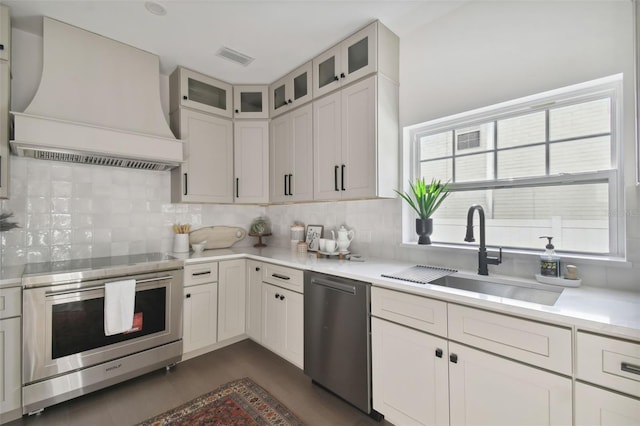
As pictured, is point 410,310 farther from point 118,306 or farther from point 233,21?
point 233,21

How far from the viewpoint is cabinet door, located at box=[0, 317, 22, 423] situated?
172 centimetres

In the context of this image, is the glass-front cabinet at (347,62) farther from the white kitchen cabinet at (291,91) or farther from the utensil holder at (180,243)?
the utensil holder at (180,243)

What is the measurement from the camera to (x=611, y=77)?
4.77ft

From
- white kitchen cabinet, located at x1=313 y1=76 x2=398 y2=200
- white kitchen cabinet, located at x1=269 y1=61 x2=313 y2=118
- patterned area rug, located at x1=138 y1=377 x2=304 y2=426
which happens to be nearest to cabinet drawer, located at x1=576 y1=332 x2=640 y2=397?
white kitchen cabinet, located at x1=313 y1=76 x2=398 y2=200

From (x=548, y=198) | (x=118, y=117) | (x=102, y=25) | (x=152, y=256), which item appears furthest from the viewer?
(x=152, y=256)

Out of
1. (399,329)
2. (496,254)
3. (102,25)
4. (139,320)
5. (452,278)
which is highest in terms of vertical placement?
(102,25)

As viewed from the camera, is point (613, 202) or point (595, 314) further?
point (613, 202)

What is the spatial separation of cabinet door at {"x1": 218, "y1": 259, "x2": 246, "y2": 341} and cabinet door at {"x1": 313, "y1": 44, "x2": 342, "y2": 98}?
5.94 feet

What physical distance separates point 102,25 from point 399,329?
10.00 ft

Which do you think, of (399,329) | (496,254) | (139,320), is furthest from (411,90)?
(139,320)

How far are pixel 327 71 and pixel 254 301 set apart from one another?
87.7 inches

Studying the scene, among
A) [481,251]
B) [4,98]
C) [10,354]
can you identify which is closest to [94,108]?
[4,98]

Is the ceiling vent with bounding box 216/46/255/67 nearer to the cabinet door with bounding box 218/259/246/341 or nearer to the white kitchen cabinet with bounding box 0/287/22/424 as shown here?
the cabinet door with bounding box 218/259/246/341

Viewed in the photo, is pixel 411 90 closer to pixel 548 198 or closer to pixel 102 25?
pixel 548 198
